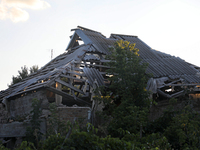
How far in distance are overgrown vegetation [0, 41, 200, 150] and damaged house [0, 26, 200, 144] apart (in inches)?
46.0

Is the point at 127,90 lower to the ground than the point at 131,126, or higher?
higher

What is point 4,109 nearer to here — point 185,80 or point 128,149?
point 128,149

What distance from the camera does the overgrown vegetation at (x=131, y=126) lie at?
515cm

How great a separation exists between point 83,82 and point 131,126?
7439 mm

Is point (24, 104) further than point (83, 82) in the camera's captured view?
No

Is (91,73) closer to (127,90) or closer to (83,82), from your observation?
(83,82)

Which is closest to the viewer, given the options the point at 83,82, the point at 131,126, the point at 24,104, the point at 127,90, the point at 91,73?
the point at 131,126

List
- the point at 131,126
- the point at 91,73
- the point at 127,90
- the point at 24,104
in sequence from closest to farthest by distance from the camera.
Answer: the point at 131,126, the point at 127,90, the point at 24,104, the point at 91,73

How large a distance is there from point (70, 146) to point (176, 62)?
13.9 meters

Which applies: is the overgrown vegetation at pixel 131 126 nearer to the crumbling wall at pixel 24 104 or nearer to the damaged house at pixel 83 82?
the damaged house at pixel 83 82

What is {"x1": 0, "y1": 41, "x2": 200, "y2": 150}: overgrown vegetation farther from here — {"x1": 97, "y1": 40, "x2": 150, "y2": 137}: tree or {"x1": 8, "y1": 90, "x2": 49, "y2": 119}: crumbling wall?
{"x1": 8, "y1": 90, "x2": 49, "y2": 119}: crumbling wall

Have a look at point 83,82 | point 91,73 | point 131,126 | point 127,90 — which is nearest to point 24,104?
point 91,73

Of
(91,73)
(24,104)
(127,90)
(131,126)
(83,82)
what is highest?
(91,73)

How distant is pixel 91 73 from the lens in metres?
13.9
